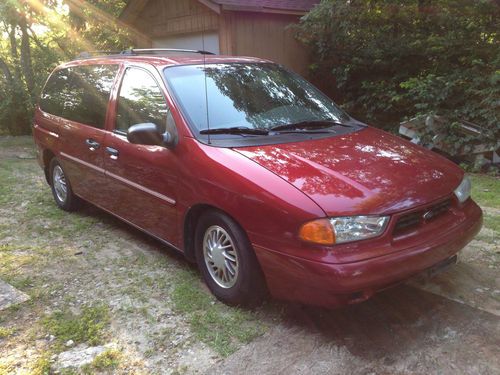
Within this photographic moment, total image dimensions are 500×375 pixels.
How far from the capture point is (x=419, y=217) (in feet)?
9.62

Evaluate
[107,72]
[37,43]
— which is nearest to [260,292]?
[107,72]

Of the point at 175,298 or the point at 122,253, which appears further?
the point at 122,253

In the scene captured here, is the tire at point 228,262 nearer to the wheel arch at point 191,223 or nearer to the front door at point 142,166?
the wheel arch at point 191,223

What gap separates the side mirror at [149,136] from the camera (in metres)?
3.47

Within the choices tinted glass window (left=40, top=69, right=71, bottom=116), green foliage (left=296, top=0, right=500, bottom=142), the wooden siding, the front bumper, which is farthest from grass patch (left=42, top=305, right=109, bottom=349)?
the wooden siding

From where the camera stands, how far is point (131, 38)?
45.7 ft

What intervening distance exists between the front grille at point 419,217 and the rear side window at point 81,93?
2904 millimetres

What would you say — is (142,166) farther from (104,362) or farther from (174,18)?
(174,18)

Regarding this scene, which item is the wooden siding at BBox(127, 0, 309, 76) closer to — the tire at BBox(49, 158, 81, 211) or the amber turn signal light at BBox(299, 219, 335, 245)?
the tire at BBox(49, 158, 81, 211)

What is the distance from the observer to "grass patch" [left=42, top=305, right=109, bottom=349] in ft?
10.1

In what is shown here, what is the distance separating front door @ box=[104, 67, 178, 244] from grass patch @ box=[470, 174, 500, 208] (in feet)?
12.1

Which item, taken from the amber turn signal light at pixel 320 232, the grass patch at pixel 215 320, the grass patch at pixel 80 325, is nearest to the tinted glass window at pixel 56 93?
the grass patch at pixel 80 325

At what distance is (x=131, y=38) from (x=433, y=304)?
12773 millimetres

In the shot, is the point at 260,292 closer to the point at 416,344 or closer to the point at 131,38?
the point at 416,344
